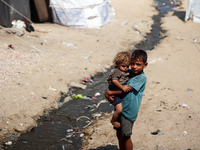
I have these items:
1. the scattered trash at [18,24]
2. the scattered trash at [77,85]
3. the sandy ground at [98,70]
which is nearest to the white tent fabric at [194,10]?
the sandy ground at [98,70]

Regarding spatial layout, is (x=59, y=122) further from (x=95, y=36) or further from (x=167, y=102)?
(x=95, y=36)

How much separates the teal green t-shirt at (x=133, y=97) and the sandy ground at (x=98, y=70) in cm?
105

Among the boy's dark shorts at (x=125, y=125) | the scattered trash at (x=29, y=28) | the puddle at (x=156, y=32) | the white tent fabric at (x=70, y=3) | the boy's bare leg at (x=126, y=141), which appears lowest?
the puddle at (x=156, y=32)

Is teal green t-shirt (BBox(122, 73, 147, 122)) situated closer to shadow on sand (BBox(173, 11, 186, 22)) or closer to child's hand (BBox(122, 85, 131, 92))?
child's hand (BBox(122, 85, 131, 92))

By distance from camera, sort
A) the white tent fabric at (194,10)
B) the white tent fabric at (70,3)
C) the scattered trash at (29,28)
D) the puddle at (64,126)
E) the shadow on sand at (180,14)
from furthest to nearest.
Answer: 1. the shadow on sand at (180,14)
2. the white tent fabric at (194,10)
3. the white tent fabric at (70,3)
4. the scattered trash at (29,28)
5. the puddle at (64,126)

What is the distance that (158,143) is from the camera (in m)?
3.36

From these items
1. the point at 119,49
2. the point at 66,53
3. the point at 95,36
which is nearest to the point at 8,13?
the point at 66,53

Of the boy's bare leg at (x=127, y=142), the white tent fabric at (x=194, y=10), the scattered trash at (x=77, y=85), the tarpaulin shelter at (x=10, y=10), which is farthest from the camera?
the white tent fabric at (x=194, y=10)

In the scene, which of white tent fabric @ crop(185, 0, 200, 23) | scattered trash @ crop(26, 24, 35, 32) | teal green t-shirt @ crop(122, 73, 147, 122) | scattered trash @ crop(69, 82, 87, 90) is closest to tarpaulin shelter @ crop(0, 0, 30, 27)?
scattered trash @ crop(26, 24, 35, 32)

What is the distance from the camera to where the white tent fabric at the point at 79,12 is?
8781mm

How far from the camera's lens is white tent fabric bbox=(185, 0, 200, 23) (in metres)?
9.98

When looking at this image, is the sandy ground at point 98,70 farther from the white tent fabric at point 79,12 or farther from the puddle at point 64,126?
the white tent fabric at point 79,12

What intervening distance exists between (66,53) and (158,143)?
4.03 meters

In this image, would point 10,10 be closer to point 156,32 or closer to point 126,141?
point 156,32
